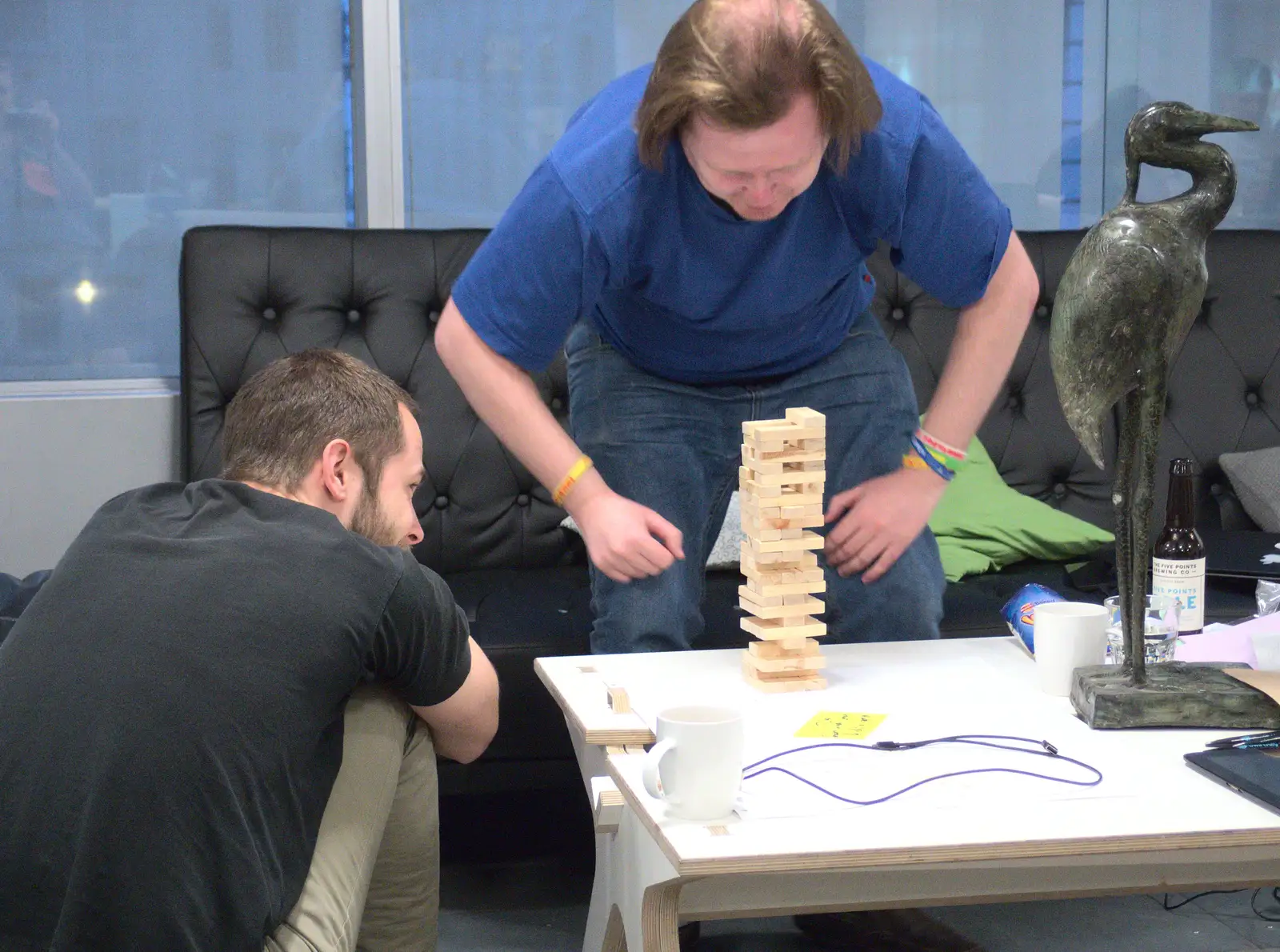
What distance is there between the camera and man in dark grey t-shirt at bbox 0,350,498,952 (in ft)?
3.57

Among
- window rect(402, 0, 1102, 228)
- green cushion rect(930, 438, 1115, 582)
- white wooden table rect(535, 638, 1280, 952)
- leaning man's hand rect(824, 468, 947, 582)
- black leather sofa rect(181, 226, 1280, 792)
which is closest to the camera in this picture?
white wooden table rect(535, 638, 1280, 952)

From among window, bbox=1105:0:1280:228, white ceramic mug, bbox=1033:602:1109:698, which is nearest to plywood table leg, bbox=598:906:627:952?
white ceramic mug, bbox=1033:602:1109:698

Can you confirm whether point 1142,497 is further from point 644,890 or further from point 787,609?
point 644,890

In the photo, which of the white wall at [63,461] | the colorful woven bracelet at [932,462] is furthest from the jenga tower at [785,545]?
the white wall at [63,461]

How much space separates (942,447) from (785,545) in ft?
1.30

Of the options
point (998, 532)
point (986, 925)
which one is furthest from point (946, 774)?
point (998, 532)

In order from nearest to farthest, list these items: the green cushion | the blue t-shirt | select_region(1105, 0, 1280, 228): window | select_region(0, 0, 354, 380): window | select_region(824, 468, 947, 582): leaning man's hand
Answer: the blue t-shirt, select_region(824, 468, 947, 582): leaning man's hand, the green cushion, select_region(0, 0, 354, 380): window, select_region(1105, 0, 1280, 228): window

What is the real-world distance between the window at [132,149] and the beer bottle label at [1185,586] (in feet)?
6.02

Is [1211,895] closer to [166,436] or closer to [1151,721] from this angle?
[1151,721]

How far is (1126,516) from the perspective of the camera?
135cm

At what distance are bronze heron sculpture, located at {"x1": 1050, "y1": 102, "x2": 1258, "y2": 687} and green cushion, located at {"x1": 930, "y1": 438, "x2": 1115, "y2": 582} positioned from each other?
3.25 ft

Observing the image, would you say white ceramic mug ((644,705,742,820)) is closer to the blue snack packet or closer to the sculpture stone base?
the sculpture stone base

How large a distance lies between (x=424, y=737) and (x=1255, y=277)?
1951 millimetres

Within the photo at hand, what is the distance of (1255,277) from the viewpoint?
8.77 feet
